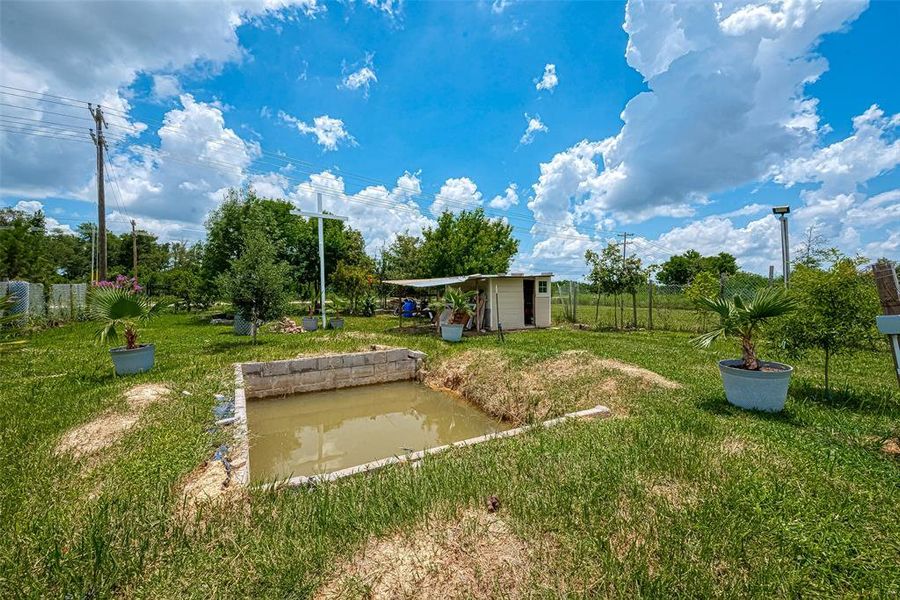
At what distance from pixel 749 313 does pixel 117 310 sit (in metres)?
9.09

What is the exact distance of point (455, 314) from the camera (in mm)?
11195

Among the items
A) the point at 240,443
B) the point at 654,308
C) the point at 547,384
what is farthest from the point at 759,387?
the point at 654,308

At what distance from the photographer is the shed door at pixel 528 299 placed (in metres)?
13.7

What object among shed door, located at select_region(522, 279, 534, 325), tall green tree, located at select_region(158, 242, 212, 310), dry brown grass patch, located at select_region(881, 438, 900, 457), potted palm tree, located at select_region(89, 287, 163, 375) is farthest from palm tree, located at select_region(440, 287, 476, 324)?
tall green tree, located at select_region(158, 242, 212, 310)

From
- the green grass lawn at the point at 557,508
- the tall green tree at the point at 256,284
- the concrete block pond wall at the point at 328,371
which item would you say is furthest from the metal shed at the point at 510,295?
the green grass lawn at the point at 557,508

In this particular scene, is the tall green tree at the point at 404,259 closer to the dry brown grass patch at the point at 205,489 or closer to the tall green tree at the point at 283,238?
the tall green tree at the point at 283,238

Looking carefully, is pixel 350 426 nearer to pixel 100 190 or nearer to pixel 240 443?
pixel 240 443

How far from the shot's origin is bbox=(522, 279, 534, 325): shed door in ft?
44.9

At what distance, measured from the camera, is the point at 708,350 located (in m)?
7.89

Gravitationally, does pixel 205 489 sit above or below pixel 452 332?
below

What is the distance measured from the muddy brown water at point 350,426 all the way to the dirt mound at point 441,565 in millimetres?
2262

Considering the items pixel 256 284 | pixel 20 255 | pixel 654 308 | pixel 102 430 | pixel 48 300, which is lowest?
pixel 102 430

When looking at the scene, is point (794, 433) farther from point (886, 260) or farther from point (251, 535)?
point (251, 535)

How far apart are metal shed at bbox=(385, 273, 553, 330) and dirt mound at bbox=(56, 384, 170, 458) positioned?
331 inches
